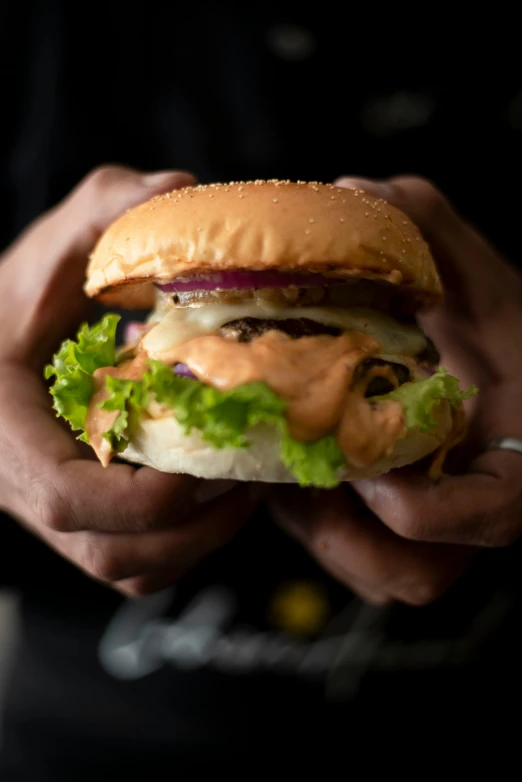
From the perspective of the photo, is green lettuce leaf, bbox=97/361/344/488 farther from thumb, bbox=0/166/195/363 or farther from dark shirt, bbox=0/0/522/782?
dark shirt, bbox=0/0/522/782

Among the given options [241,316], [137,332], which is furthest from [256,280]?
[137,332]

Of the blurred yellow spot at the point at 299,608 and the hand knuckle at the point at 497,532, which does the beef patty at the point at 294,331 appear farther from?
the blurred yellow spot at the point at 299,608

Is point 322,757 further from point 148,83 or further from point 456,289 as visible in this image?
point 148,83

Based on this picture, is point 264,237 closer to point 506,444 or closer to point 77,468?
point 77,468

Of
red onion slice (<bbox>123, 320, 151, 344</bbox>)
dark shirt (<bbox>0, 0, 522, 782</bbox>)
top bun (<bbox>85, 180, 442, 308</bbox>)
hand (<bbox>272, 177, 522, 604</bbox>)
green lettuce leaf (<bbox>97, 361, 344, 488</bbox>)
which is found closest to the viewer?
green lettuce leaf (<bbox>97, 361, 344, 488</bbox>)

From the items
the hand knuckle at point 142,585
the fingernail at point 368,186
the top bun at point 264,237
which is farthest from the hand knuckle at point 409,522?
the fingernail at point 368,186

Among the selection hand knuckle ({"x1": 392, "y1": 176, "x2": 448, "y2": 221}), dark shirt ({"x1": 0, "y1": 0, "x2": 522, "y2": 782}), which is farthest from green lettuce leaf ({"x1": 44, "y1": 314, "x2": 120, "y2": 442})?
dark shirt ({"x1": 0, "y1": 0, "x2": 522, "y2": 782})

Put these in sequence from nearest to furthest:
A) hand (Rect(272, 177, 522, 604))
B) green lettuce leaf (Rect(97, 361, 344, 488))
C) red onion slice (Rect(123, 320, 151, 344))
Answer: green lettuce leaf (Rect(97, 361, 344, 488)) < hand (Rect(272, 177, 522, 604)) < red onion slice (Rect(123, 320, 151, 344))
